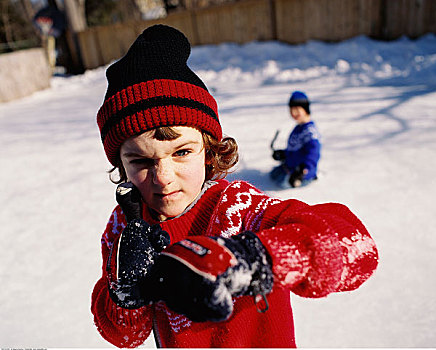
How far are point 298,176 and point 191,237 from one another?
7.84 feet

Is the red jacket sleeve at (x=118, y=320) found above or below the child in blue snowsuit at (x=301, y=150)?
above

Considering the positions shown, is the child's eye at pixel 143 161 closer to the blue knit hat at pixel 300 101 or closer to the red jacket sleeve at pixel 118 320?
the red jacket sleeve at pixel 118 320

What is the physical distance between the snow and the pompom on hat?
1227 millimetres

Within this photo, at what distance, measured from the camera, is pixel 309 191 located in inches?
116

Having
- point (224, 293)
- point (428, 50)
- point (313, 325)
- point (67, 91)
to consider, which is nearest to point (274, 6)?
point (428, 50)

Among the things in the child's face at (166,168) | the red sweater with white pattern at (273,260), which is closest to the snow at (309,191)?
the red sweater with white pattern at (273,260)

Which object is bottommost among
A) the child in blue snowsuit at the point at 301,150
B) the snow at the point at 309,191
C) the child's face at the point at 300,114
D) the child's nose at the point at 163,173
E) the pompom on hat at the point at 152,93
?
the snow at the point at 309,191

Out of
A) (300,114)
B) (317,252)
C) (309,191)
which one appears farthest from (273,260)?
(300,114)

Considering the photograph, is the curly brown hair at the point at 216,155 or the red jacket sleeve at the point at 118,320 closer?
the red jacket sleeve at the point at 118,320

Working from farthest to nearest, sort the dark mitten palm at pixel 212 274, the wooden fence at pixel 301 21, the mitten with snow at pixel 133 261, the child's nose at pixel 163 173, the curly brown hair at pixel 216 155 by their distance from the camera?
the wooden fence at pixel 301 21, the curly brown hair at pixel 216 155, the child's nose at pixel 163 173, the mitten with snow at pixel 133 261, the dark mitten palm at pixel 212 274

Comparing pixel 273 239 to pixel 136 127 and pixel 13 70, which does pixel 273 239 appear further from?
pixel 13 70

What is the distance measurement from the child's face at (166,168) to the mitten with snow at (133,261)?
12 centimetres

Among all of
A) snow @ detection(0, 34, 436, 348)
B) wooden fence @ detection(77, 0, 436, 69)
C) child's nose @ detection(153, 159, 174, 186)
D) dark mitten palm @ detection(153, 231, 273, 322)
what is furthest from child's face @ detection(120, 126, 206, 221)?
wooden fence @ detection(77, 0, 436, 69)

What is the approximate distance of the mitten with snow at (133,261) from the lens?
76 centimetres
